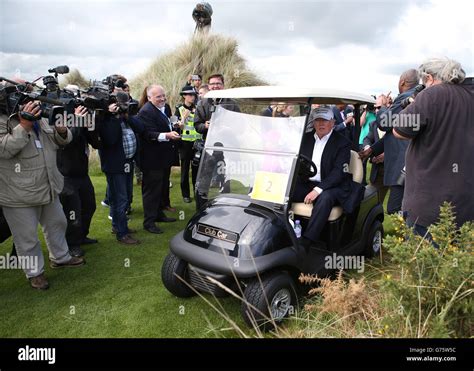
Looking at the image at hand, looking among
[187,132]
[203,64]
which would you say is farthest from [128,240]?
[203,64]

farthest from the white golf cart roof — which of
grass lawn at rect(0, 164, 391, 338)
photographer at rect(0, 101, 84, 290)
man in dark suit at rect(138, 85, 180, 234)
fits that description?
man in dark suit at rect(138, 85, 180, 234)

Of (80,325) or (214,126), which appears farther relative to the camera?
(214,126)

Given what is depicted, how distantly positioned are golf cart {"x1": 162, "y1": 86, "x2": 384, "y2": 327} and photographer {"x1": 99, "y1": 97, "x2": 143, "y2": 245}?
136 cm

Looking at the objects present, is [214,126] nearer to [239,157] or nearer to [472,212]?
[239,157]

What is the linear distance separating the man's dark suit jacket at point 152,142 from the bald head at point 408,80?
275 cm

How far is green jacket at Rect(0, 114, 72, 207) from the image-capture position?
2.96 metres

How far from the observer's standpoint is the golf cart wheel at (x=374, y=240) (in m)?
3.76

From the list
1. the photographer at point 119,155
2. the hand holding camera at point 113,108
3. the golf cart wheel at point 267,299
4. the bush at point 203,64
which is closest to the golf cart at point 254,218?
the golf cart wheel at point 267,299

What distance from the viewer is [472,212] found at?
2.62m

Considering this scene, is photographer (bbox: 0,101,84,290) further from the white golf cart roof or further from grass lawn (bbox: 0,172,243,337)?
the white golf cart roof

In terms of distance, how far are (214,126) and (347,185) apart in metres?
1.27

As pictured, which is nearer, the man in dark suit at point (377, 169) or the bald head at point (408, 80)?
the bald head at point (408, 80)

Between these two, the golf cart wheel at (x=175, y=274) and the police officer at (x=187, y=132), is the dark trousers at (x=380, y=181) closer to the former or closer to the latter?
the police officer at (x=187, y=132)
